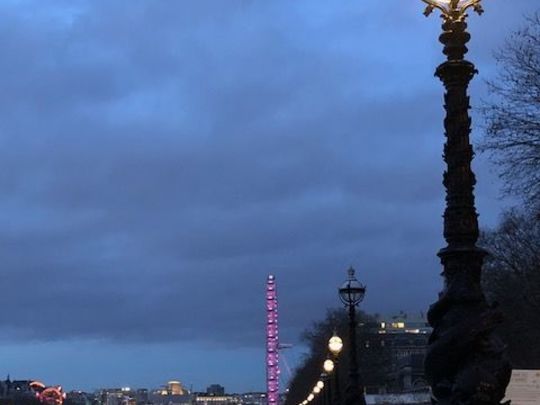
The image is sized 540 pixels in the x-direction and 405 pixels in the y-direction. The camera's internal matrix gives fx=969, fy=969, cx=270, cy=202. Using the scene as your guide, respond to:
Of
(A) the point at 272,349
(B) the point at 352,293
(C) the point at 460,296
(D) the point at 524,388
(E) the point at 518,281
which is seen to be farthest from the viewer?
(A) the point at 272,349

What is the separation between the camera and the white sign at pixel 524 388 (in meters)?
15.6

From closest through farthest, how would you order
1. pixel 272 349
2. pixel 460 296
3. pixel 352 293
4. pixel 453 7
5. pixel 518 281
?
pixel 460 296 < pixel 453 7 < pixel 352 293 < pixel 518 281 < pixel 272 349

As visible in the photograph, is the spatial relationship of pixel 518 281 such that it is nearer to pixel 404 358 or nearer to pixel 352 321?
pixel 352 321

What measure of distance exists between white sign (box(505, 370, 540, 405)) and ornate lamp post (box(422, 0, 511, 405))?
23.1ft

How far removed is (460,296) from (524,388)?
24.4ft

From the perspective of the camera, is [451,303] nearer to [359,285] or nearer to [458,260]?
[458,260]

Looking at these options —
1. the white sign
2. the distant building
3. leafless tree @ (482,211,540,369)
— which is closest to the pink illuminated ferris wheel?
the distant building

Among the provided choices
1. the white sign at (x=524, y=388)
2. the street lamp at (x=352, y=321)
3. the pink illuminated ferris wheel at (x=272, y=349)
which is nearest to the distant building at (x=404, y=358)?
the pink illuminated ferris wheel at (x=272, y=349)

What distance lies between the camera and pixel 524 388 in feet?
51.6

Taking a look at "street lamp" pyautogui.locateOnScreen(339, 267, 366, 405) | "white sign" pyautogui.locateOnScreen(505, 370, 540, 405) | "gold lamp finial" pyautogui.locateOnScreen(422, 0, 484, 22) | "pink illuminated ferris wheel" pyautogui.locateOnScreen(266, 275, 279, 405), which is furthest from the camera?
"pink illuminated ferris wheel" pyautogui.locateOnScreen(266, 275, 279, 405)

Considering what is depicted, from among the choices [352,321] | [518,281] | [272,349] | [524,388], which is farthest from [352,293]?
[272,349]

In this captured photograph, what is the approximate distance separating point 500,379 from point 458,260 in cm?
118

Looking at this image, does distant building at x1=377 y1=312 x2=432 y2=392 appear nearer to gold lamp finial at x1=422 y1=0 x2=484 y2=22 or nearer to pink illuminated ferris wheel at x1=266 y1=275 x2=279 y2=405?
pink illuminated ferris wheel at x1=266 y1=275 x2=279 y2=405

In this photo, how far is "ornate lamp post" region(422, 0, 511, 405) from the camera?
28.4 ft
